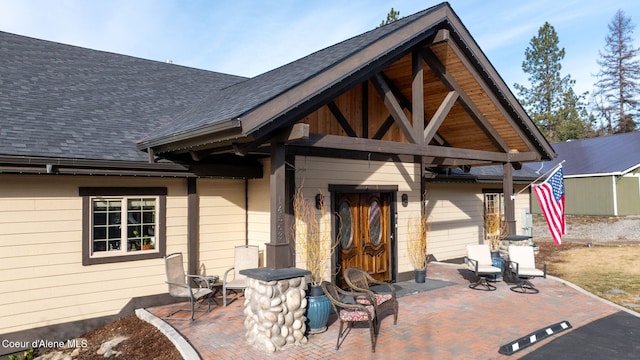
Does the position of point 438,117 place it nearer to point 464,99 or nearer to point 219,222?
point 464,99

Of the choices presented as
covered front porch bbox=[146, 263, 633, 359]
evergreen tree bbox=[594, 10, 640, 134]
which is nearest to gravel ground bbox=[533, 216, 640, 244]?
covered front porch bbox=[146, 263, 633, 359]

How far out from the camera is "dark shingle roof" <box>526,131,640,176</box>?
23094 mm

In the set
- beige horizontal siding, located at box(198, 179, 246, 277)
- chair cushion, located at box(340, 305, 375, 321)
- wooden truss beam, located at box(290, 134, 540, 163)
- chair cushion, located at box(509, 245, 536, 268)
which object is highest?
wooden truss beam, located at box(290, 134, 540, 163)

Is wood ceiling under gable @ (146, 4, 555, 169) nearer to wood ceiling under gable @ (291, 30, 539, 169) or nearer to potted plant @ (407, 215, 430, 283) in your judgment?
wood ceiling under gable @ (291, 30, 539, 169)

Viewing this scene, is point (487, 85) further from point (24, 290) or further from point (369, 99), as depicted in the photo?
point (24, 290)

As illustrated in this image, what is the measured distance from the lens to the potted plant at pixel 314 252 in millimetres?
6148

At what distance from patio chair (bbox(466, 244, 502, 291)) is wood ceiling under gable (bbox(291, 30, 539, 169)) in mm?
2133

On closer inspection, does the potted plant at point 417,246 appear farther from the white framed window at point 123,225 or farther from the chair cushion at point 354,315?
the white framed window at point 123,225

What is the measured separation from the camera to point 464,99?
908cm

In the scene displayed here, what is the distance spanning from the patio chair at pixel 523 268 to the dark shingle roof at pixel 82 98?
26.4ft

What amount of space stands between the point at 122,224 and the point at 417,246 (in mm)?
6317

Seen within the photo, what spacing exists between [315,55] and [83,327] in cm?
636

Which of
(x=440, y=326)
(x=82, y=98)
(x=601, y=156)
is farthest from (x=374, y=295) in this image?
(x=601, y=156)

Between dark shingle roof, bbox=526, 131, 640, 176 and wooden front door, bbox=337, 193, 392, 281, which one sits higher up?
dark shingle roof, bbox=526, 131, 640, 176
